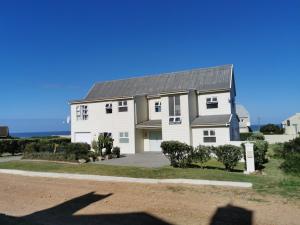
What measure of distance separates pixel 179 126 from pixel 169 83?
687 cm

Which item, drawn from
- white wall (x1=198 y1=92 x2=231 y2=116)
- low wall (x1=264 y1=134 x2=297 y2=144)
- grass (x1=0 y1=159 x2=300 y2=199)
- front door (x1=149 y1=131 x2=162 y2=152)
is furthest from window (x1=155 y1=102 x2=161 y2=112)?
low wall (x1=264 y1=134 x2=297 y2=144)

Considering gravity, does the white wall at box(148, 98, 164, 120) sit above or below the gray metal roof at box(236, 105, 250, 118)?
below

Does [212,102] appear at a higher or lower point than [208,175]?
higher

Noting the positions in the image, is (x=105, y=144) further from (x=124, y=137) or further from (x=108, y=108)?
(x=108, y=108)

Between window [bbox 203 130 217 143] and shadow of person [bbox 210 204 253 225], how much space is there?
17.9 m

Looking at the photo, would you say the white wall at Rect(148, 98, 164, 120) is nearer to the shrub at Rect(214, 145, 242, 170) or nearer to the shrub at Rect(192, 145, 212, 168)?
the shrub at Rect(192, 145, 212, 168)

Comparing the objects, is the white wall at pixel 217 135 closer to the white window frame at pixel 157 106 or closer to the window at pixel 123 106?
the white window frame at pixel 157 106

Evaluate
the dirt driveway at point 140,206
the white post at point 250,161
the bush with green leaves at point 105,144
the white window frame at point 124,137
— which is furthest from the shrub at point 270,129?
the dirt driveway at point 140,206

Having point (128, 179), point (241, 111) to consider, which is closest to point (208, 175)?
point (128, 179)

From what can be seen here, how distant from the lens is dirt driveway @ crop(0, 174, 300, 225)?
310 inches

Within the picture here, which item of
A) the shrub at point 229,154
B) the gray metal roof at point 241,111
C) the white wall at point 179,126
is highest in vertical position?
the gray metal roof at point 241,111

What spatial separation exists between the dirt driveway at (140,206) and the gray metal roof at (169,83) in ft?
58.0

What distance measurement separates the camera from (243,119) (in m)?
60.6

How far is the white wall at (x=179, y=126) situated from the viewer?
90.3 feet
